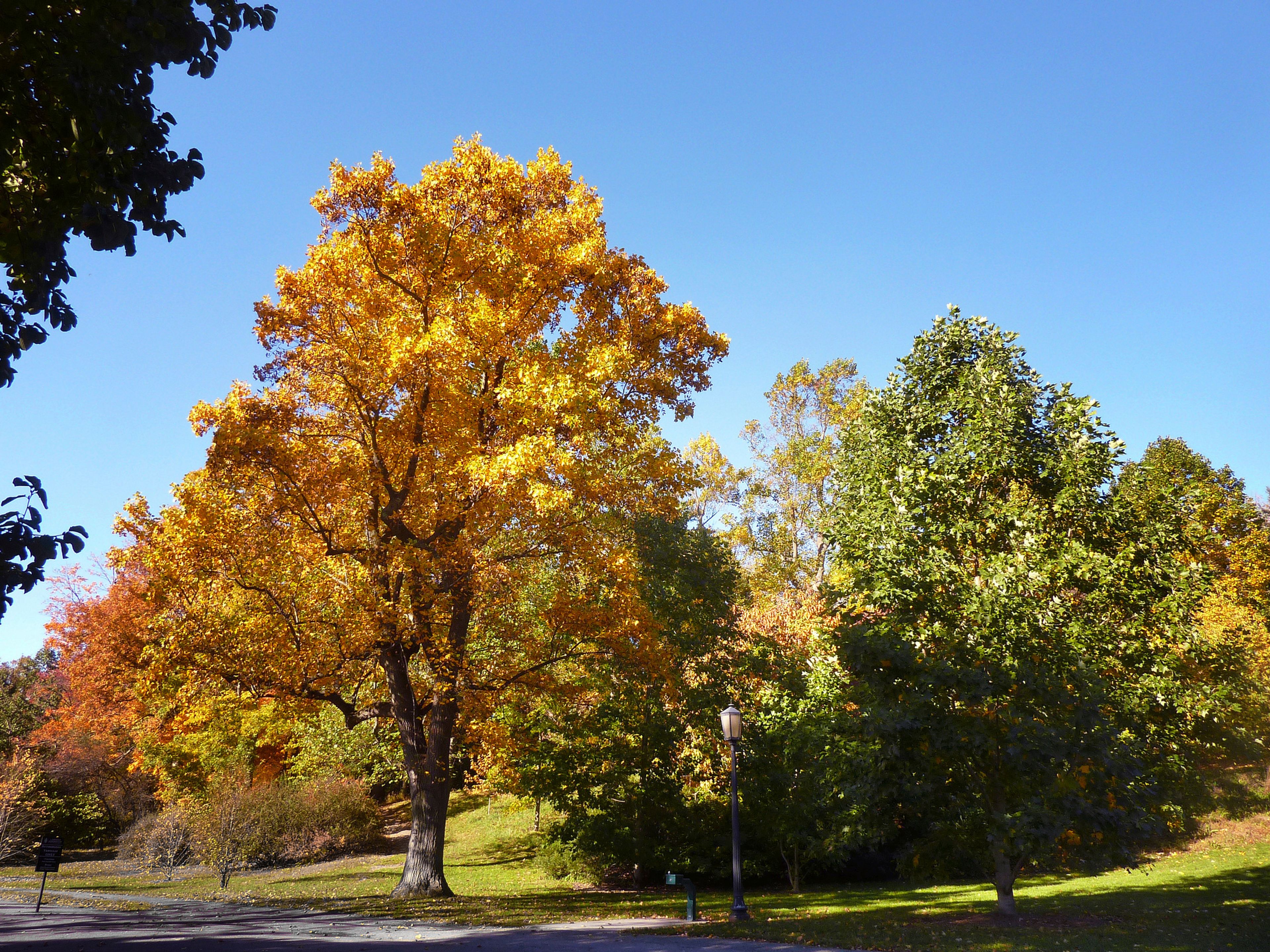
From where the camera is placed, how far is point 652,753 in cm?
1938

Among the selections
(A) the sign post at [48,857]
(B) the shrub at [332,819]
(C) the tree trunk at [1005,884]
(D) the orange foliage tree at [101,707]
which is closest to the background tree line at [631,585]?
(C) the tree trunk at [1005,884]

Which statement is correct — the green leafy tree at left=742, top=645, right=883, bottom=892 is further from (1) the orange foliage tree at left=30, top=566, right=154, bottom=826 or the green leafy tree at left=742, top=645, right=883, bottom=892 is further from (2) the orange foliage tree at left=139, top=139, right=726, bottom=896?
(1) the orange foliage tree at left=30, top=566, right=154, bottom=826

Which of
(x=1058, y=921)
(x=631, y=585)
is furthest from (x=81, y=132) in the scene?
(x=1058, y=921)

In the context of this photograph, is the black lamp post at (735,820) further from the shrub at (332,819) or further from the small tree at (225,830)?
the shrub at (332,819)

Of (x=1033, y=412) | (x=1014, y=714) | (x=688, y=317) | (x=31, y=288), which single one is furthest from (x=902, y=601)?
(x=31, y=288)

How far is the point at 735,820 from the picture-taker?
13133mm

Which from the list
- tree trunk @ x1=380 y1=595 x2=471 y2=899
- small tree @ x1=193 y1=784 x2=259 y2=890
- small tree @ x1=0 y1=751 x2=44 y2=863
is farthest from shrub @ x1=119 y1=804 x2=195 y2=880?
tree trunk @ x1=380 y1=595 x2=471 y2=899

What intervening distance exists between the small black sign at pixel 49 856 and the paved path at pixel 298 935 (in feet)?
3.02

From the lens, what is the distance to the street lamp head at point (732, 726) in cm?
1334

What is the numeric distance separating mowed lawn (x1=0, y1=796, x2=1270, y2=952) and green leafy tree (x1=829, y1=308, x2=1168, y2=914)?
129cm

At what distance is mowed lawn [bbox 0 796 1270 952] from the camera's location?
10242 millimetres

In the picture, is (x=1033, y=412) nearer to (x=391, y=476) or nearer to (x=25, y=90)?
(x=391, y=476)

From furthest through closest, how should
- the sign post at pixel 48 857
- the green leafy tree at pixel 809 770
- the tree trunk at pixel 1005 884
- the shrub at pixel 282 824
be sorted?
1. the shrub at pixel 282 824
2. the sign post at pixel 48 857
3. the green leafy tree at pixel 809 770
4. the tree trunk at pixel 1005 884

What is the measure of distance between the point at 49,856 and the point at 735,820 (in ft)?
43.9
